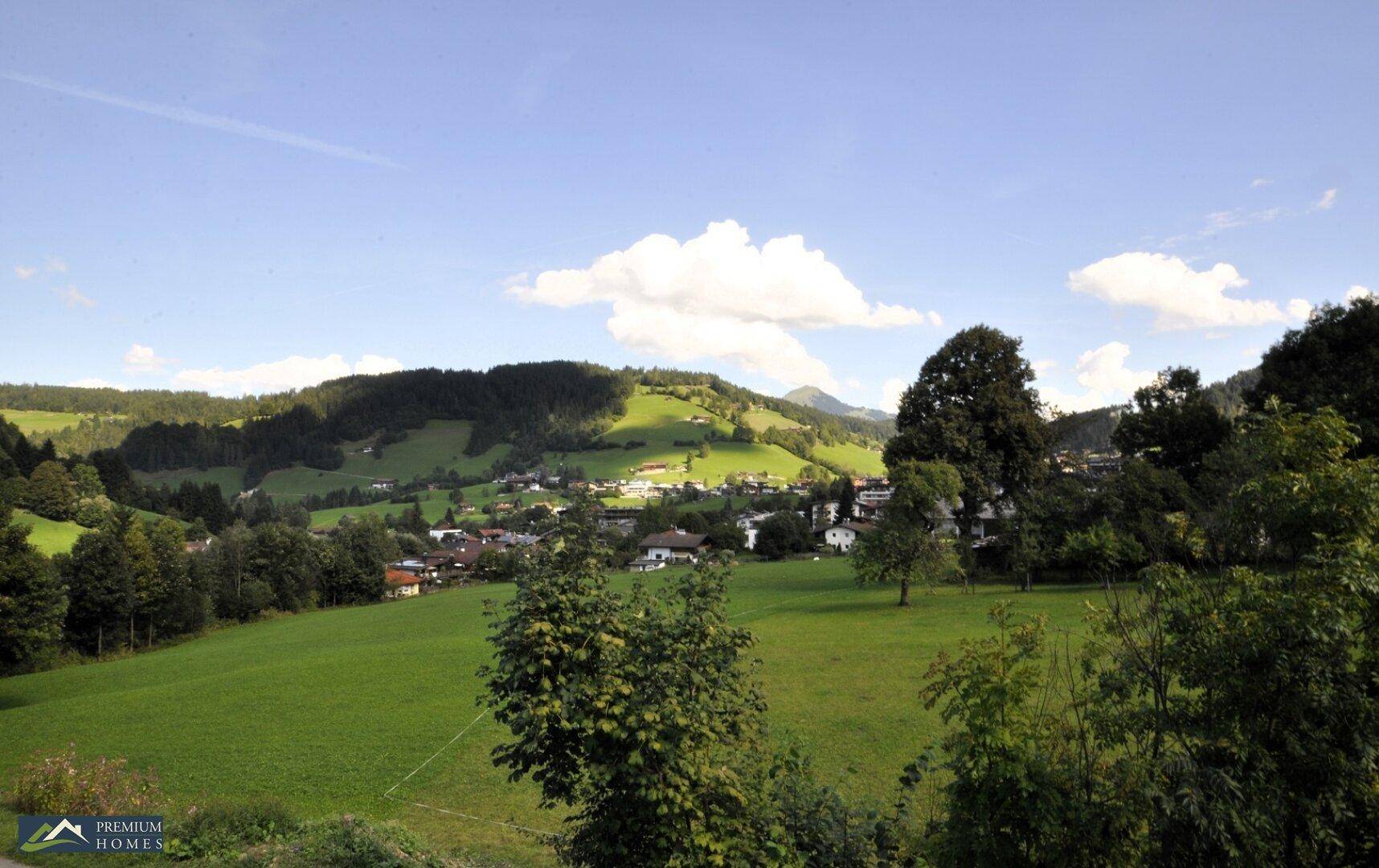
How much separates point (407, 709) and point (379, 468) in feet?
566

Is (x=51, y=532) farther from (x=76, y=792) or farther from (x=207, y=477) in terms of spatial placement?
(x=207, y=477)

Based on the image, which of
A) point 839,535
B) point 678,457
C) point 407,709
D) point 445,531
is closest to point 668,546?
point 839,535

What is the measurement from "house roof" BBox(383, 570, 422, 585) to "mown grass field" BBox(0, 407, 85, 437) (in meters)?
127

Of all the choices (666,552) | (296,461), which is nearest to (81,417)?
(296,461)

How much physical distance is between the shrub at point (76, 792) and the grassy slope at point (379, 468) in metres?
165

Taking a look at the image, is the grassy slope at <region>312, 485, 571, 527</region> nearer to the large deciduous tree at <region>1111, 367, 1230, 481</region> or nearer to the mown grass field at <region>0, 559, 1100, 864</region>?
the mown grass field at <region>0, 559, 1100, 864</region>

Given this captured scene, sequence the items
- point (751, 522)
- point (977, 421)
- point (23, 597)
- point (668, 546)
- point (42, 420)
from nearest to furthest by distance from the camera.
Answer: point (23, 597), point (977, 421), point (668, 546), point (751, 522), point (42, 420)

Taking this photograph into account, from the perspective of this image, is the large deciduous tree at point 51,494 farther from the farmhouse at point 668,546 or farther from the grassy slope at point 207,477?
the grassy slope at point 207,477

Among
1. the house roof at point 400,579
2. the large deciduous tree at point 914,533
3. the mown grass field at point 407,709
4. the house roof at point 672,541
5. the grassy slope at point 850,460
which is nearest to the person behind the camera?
the mown grass field at point 407,709

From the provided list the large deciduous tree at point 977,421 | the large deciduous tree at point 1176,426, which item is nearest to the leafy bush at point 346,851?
the large deciduous tree at point 977,421

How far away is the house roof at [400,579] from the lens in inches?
3084

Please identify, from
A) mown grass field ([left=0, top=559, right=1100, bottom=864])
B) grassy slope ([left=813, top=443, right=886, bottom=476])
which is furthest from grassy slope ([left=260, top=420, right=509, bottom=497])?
mown grass field ([left=0, top=559, right=1100, bottom=864])

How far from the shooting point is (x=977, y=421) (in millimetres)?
40750

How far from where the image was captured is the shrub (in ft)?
42.3
